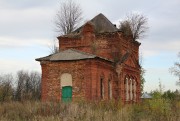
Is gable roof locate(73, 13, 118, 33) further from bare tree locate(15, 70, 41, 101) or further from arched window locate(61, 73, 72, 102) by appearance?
bare tree locate(15, 70, 41, 101)

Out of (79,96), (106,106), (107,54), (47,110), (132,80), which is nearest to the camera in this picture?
(47,110)

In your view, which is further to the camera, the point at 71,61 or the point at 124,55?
the point at 124,55

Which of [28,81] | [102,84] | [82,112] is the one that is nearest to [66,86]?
[102,84]

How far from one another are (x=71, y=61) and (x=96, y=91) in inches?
132

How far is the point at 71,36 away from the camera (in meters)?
34.1

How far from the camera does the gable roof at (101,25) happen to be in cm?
3469

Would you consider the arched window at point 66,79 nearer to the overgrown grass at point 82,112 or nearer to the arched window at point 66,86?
the arched window at point 66,86

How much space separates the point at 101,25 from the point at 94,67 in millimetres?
8386

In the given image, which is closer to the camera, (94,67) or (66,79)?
(94,67)

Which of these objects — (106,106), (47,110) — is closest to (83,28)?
(106,106)

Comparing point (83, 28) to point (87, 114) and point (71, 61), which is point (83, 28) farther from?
point (87, 114)

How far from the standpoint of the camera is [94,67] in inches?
1121

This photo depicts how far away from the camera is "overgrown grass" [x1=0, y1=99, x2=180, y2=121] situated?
12.7 metres

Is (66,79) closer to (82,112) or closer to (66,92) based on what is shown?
(66,92)
